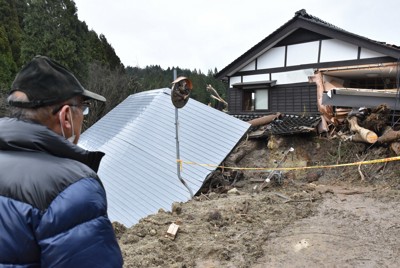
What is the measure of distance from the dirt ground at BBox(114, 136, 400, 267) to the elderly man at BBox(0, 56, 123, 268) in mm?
2384

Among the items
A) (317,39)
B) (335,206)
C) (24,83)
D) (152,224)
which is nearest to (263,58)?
(317,39)

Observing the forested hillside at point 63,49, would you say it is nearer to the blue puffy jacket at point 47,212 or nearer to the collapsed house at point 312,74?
the collapsed house at point 312,74

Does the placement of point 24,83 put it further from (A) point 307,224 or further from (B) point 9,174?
(A) point 307,224

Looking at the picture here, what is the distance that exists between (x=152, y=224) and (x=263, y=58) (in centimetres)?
941

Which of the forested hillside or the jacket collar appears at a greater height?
the forested hillside

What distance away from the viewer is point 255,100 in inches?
486

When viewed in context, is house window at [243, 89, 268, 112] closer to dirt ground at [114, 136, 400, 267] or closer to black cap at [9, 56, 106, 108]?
dirt ground at [114, 136, 400, 267]

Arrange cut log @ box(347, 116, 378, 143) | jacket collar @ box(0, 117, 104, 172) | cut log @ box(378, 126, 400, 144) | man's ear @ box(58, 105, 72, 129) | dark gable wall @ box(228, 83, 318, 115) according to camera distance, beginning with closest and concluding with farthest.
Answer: jacket collar @ box(0, 117, 104, 172)
man's ear @ box(58, 105, 72, 129)
cut log @ box(378, 126, 400, 144)
cut log @ box(347, 116, 378, 143)
dark gable wall @ box(228, 83, 318, 115)

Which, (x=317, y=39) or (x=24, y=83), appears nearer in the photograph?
(x=24, y=83)

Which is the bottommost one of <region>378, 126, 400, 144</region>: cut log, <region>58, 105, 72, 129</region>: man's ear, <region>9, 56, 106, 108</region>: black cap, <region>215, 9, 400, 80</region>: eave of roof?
<region>378, 126, 400, 144</region>: cut log

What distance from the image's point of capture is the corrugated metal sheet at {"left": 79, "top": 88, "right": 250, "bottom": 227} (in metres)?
5.71

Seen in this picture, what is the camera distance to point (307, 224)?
398cm

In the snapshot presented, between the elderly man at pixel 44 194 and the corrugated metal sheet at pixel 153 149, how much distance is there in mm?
4497

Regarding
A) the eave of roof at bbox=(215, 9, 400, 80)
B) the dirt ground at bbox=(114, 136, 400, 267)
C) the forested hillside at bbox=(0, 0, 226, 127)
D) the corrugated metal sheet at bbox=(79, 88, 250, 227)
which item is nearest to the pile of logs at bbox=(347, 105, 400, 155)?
the dirt ground at bbox=(114, 136, 400, 267)
